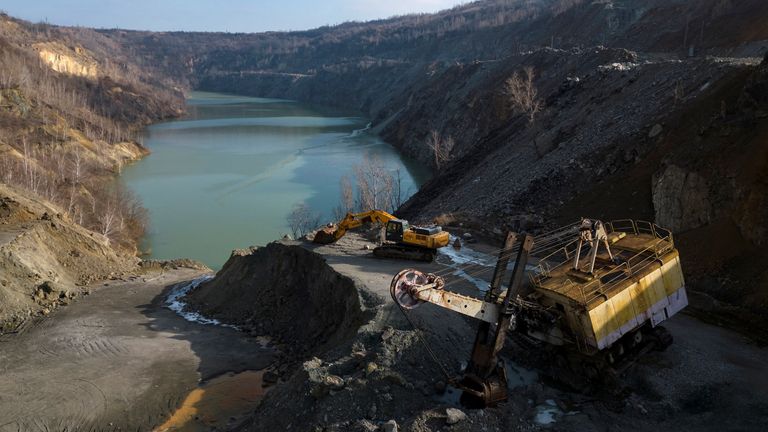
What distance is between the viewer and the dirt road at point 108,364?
50.1ft

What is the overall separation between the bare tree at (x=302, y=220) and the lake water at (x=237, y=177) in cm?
63

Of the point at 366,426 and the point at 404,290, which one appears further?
the point at 404,290

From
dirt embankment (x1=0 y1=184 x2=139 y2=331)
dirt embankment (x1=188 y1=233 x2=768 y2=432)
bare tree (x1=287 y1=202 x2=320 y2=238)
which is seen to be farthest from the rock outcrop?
bare tree (x1=287 y1=202 x2=320 y2=238)

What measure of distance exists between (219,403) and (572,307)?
9603 mm

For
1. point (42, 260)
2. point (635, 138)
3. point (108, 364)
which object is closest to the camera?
point (108, 364)

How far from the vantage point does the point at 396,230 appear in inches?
832

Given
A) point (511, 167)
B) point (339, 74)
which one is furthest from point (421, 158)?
point (339, 74)

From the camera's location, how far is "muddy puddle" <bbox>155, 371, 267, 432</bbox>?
1486 cm

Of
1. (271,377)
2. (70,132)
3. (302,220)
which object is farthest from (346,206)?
(70,132)

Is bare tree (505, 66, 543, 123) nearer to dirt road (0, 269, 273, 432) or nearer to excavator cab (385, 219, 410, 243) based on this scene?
excavator cab (385, 219, 410, 243)

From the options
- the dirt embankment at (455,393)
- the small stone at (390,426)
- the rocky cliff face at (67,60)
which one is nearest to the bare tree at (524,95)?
the dirt embankment at (455,393)

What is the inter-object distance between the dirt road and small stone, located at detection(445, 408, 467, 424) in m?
8.28

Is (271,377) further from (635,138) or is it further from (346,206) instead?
(346,206)

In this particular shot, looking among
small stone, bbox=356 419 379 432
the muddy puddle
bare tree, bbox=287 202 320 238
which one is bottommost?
bare tree, bbox=287 202 320 238
